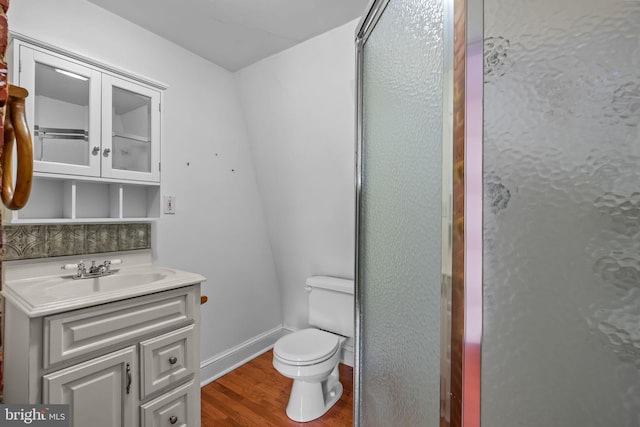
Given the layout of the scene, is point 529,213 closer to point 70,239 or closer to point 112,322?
point 112,322

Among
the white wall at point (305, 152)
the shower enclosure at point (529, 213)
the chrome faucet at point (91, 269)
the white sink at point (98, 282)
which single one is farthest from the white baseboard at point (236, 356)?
the shower enclosure at point (529, 213)

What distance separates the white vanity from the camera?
92 cm

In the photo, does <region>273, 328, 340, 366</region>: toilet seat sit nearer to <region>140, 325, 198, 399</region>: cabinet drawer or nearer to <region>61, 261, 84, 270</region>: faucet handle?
<region>140, 325, 198, 399</region>: cabinet drawer

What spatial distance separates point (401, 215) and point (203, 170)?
1.61 meters

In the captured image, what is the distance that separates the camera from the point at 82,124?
4.21 feet

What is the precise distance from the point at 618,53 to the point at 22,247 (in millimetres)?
1929

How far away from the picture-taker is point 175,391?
1239mm

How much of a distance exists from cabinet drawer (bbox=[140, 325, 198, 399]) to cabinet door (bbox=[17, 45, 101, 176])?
32.9 inches

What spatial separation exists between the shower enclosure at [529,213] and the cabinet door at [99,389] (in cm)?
108

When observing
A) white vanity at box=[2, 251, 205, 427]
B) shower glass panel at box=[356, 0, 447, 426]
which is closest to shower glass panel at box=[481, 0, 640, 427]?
shower glass panel at box=[356, 0, 447, 426]

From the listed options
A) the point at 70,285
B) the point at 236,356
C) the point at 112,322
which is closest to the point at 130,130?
the point at 70,285

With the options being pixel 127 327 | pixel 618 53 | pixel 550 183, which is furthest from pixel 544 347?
pixel 127 327

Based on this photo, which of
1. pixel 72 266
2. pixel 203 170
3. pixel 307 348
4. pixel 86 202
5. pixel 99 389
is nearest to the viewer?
pixel 99 389

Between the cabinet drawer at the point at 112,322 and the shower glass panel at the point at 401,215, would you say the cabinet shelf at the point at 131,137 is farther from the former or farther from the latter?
the shower glass panel at the point at 401,215
